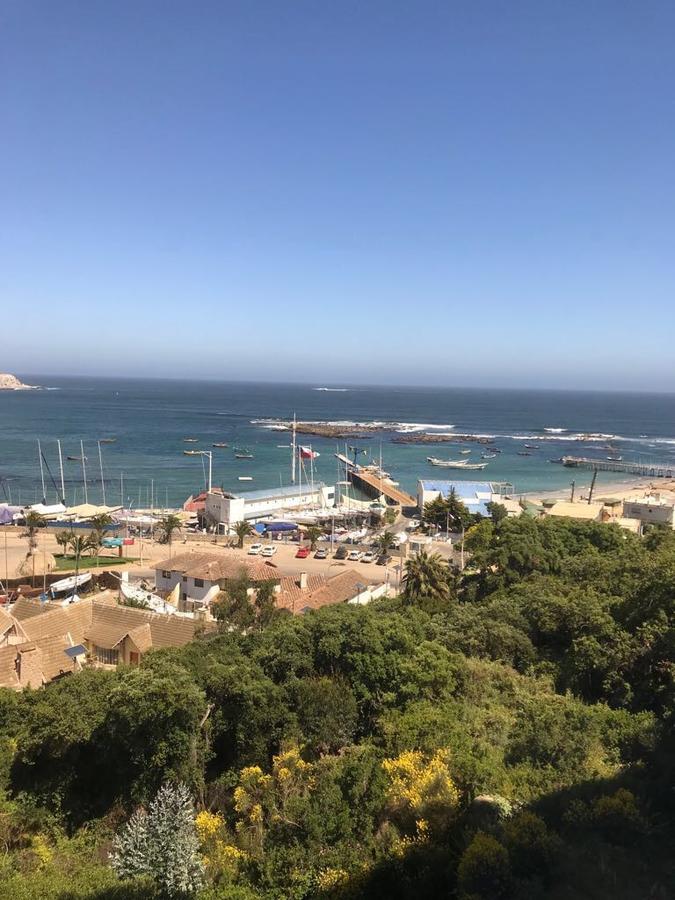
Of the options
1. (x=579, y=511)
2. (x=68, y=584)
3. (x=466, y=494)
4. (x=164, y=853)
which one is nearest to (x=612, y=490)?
(x=466, y=494)

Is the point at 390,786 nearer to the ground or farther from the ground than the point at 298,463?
farther from the ground

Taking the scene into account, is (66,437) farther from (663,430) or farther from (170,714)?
(663,430)

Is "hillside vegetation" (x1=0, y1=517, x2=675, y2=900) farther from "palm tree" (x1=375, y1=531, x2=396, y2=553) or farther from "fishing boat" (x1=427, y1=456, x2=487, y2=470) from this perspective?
"fishing boat" (x1=427, y1=456, x2=487, y2=470)

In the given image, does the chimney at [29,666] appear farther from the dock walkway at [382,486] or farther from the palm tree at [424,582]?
the dock walkway at [382,486]

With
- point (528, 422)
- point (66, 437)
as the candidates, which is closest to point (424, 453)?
point (66, 437)

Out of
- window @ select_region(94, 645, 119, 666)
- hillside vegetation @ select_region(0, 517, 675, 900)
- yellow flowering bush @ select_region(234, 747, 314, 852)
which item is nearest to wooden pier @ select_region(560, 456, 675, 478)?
hillside vegetation @ select_region(0, 517, 675, 900)

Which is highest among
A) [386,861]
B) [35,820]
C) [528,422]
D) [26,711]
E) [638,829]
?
[638,829]
